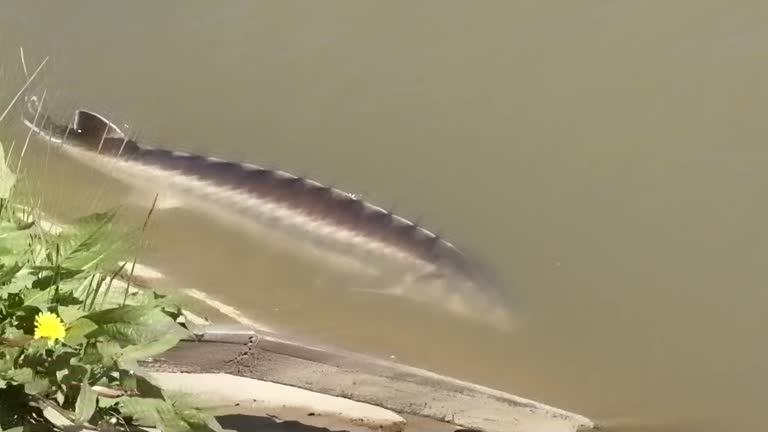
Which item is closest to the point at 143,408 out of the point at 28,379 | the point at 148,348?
→ the point at 148,348

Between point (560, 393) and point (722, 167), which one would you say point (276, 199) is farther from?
point (722, 167)

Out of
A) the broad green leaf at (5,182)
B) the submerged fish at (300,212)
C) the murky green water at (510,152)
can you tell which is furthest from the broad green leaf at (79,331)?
the submerged fish at (300,212)

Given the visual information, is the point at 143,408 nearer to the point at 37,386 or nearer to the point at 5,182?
the point at 37,386

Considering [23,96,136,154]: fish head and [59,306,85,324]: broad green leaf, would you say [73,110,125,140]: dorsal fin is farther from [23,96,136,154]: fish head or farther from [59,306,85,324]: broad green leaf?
[59,306,85,324]: broad green leaf

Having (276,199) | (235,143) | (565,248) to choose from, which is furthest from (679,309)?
(235,143)

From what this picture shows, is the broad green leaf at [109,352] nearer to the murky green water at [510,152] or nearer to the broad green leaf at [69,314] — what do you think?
the broad green leaf at [69,314]

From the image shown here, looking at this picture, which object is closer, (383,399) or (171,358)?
(171,358)

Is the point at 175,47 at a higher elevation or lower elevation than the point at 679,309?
higher

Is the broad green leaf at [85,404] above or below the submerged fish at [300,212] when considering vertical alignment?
below
